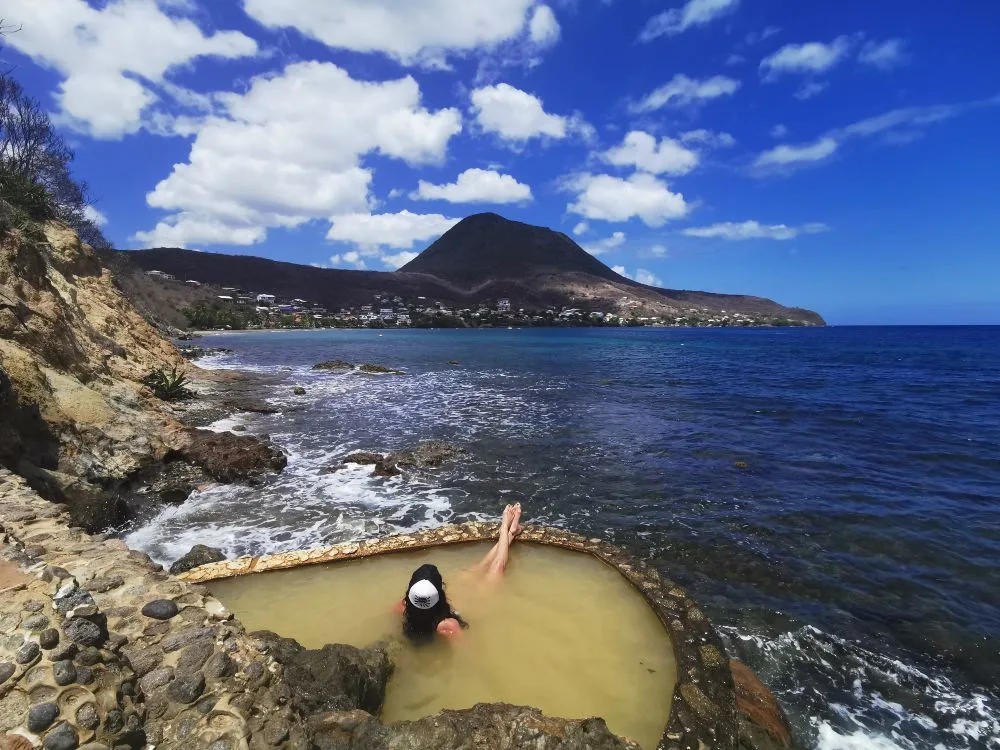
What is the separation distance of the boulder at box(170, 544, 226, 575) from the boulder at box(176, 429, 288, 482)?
3678mm

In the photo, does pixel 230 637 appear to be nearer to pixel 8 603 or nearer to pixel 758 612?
pixel 8 603

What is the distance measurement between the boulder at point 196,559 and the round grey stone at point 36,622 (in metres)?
3.83

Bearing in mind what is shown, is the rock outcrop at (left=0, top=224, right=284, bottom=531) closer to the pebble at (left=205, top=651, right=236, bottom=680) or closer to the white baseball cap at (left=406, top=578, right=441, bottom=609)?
the white baseball cap at (left=406, top=578, right=441, bottom=609)

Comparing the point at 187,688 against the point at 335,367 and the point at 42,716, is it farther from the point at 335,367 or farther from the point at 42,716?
the point at 335,367

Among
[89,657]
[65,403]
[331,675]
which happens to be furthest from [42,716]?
[65,403]

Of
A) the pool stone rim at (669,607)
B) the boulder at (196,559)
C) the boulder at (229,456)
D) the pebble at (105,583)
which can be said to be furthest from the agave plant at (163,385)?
the pebble at (105,583)

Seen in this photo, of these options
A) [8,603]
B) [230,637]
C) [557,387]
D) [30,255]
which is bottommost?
[557,387]

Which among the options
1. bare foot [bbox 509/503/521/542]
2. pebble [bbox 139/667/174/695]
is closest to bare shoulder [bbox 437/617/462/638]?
bare foot [bbox 509/503/521/542]

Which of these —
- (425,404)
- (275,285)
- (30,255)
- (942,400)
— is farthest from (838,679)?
(275,285)

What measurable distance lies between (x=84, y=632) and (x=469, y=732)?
2.48 m

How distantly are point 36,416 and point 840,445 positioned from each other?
18923 mm

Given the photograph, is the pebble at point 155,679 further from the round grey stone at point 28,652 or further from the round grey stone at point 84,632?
the round grey stone at point 28,652

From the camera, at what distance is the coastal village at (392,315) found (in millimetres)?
99225

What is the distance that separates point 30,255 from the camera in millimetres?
12930
